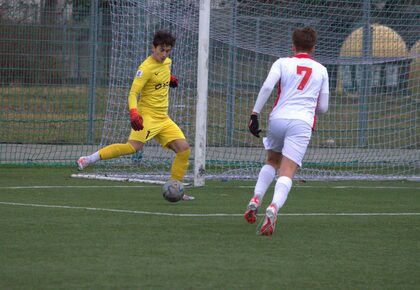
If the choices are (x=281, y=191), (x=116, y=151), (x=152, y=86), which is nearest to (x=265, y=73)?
(x=152, y=86)

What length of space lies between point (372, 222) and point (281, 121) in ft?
5.08

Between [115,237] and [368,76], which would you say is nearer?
[115,237]

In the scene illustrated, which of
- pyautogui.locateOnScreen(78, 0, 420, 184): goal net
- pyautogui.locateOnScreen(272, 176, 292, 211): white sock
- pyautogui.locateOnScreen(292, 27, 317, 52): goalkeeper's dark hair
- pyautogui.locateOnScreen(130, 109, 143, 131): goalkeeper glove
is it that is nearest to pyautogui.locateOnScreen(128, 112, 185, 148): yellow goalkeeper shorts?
pyautogui.locateOnScreen(130, 109, 143, 131): goalkeeper glove

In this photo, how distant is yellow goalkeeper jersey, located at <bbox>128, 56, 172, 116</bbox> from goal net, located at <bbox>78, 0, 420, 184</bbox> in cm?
248

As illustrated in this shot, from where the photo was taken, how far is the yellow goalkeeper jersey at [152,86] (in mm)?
10953

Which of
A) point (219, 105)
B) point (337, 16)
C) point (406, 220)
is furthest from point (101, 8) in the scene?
point (406, 220)

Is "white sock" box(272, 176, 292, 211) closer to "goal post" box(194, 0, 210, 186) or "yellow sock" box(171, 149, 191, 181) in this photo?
"yellow sock" box(171, 149, 191, 181)

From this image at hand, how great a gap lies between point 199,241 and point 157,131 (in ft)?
12.2

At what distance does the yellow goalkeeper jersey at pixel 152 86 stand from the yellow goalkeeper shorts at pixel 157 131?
0.24ft

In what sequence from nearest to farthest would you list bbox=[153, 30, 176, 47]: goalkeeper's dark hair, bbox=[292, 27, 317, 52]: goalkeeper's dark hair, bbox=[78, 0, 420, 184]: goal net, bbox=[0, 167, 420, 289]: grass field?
bbox=[0, 167, 420, 289]: grass field < bbox=[292, 27, 317, 52]: goalkeeper's dark hair < bbox=[153, 30, 176, 47]: goalkeeper's dark hair < bbox=[78, 0, 420, 184]: goal net

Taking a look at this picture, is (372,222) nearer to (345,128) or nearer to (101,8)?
(345,128)

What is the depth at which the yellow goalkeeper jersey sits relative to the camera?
10953 mm

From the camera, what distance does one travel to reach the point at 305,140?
8.38 m

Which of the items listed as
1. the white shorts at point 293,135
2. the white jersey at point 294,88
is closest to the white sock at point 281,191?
the white shorts at point 293,135
